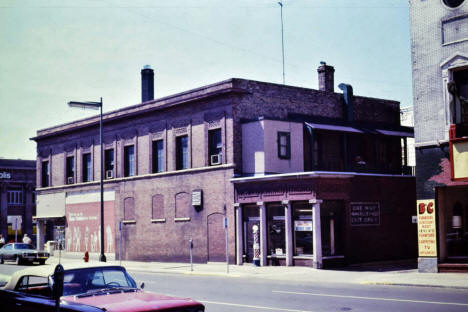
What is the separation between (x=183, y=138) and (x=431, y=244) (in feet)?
58.6

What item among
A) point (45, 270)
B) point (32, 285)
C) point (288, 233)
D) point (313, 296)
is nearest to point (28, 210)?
point (288, 233)

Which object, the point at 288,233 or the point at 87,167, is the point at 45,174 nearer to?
the point at 87,167

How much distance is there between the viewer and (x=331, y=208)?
29984 mm

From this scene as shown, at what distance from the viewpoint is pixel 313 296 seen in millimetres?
17344

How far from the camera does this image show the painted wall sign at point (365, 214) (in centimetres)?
3084

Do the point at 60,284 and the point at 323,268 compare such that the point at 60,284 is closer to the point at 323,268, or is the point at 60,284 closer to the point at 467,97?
the point at 467,97

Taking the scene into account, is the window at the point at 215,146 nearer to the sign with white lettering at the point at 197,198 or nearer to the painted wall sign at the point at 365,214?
the sign with white lettering at the point at 197,198

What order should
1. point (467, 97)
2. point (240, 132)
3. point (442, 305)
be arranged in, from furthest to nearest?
point (240, 132) < point (467, 97) < point (442, 305)

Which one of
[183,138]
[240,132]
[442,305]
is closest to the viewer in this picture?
[442,305]

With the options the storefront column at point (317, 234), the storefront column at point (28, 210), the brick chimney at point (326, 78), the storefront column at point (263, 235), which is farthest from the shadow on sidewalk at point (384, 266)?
the storefront column at point (28, 210)

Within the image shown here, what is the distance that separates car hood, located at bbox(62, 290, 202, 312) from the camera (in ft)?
29.2

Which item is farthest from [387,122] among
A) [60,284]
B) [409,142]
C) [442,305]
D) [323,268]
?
[60,284]

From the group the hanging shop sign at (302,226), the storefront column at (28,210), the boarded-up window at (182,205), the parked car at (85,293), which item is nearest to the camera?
the parked car at (85,293)

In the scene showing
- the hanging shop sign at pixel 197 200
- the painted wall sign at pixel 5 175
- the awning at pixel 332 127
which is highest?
the awning at pixel 332 127
